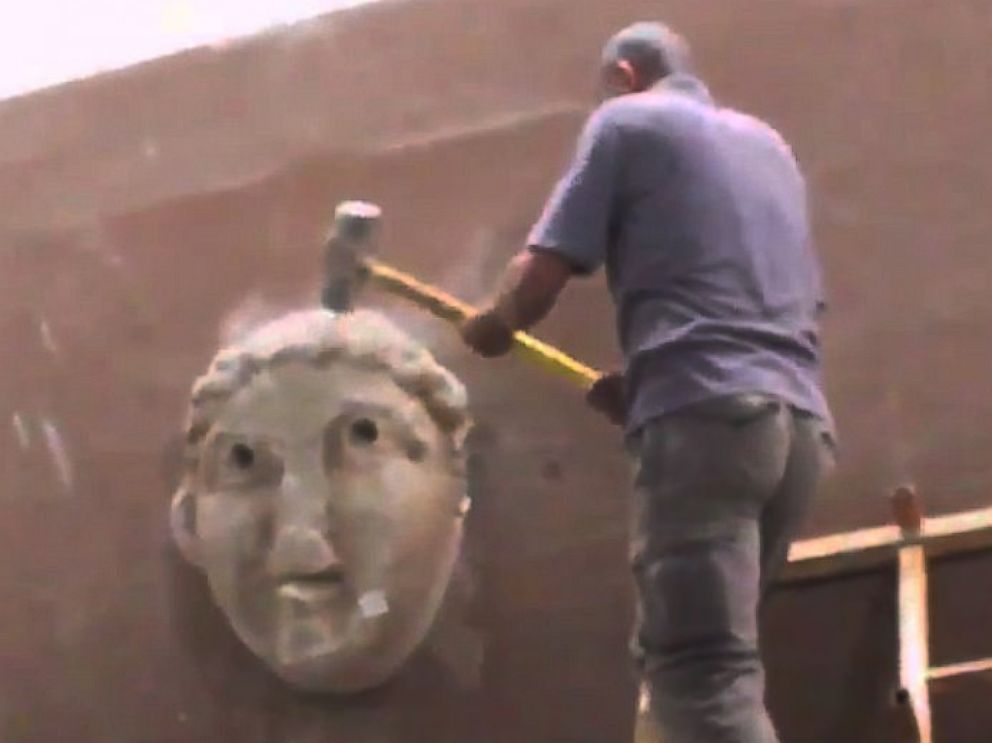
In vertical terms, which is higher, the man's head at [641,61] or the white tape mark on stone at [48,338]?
the man's head at [641,61]

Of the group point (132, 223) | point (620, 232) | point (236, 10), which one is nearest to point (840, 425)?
point (620, 232)

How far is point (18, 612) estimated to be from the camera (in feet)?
8.70

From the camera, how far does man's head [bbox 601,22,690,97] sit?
1.98 m

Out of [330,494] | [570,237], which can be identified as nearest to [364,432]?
[330,494]

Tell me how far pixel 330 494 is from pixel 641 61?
2.29ft

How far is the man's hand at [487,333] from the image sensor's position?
1.83 metres

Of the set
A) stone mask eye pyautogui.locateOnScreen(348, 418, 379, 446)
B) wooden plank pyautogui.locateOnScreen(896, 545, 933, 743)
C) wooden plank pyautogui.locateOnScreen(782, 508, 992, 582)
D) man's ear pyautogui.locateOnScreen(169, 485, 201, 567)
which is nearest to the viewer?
wooden plank pyautogui.locateOnScreen(896, 545, 933, 743)

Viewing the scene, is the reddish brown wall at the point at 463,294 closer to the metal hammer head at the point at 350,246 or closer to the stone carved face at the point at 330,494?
the stone carved face at the point at 330,494

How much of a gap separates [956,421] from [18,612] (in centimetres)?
142

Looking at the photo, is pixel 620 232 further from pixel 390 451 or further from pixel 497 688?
pixel 497 688

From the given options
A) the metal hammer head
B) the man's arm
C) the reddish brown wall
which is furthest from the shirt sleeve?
the reddish brown wall

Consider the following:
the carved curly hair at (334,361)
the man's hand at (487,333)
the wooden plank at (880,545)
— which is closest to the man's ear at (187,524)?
the carved curly hair at (334,361)

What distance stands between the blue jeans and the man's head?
458mm

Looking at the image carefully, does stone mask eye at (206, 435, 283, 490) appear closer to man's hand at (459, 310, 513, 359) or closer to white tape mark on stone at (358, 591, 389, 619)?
white tape mark on stone at (358, 591, 389, 619)
